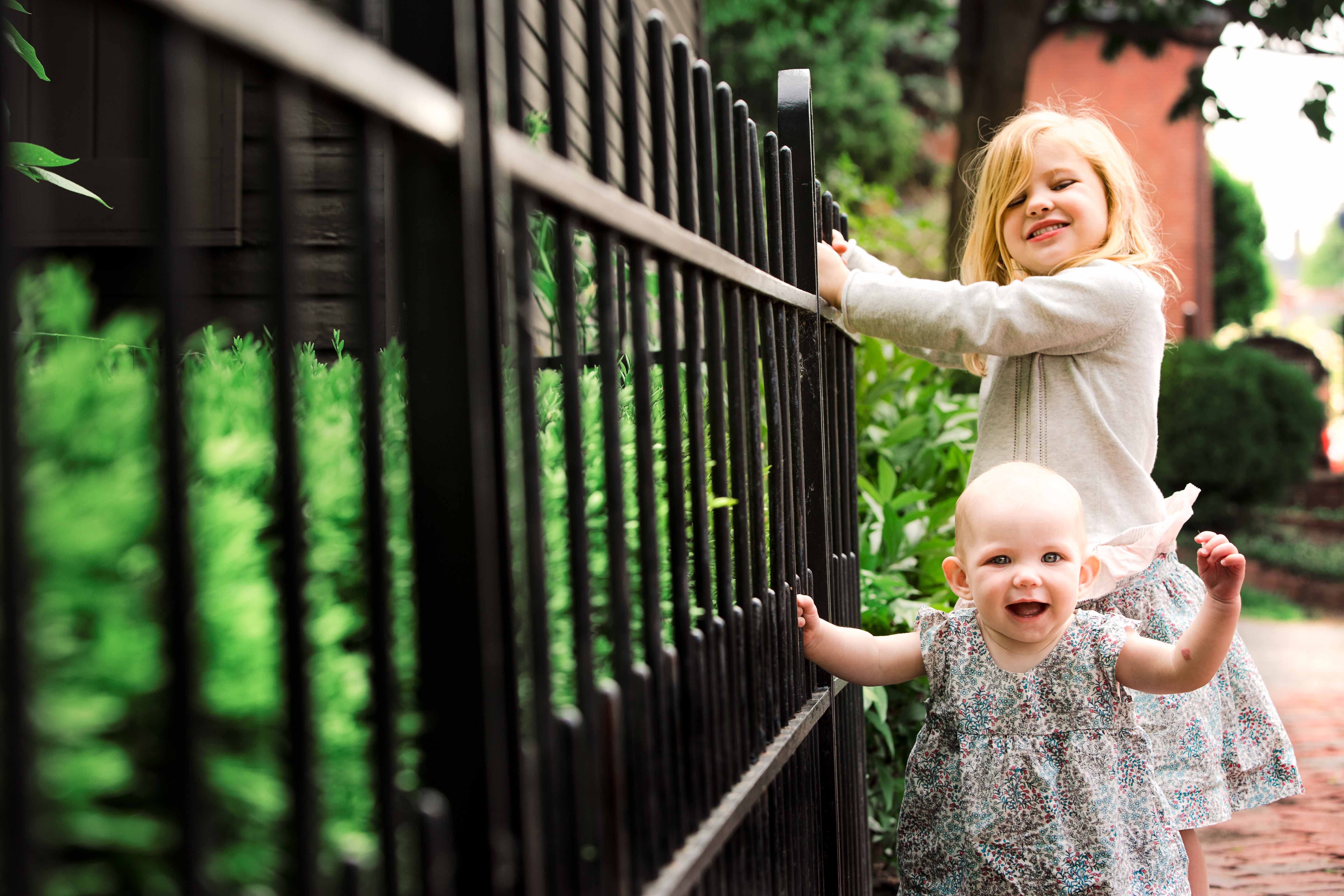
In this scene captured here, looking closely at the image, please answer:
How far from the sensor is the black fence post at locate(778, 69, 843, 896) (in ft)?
7.30

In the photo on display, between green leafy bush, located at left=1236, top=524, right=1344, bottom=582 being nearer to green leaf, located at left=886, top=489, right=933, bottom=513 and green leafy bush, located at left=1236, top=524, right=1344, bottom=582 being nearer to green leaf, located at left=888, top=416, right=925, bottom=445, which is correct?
green leaf, located at left=888, top=416, right=925, bottom=445

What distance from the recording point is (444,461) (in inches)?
35.7

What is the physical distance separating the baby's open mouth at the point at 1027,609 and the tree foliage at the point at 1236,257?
2502 centimetres

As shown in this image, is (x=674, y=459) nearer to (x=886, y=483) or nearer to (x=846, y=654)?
(x=846, y=654)

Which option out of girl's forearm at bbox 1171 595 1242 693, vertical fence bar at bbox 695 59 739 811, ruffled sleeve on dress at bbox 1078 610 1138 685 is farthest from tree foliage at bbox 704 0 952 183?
vertical fence bar at bbox 695 59 739 811

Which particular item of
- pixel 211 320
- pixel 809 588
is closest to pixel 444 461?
pixel 809 588

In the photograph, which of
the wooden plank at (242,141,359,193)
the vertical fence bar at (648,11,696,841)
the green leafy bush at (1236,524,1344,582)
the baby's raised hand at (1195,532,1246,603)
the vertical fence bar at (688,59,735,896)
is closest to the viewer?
the vertical fence bar at (648,11,696,841)

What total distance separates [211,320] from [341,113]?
10.1 feet

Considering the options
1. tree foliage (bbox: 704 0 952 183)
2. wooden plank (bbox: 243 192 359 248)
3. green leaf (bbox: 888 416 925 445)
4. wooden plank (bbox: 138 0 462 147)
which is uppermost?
tree foliage (bbox: 704 0 952 183)

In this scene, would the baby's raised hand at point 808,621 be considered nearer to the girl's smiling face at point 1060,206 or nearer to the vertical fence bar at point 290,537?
the girl's smiling face at point 1060,206

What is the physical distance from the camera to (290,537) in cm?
78

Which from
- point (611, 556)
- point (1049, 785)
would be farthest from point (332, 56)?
point (1049, 785)

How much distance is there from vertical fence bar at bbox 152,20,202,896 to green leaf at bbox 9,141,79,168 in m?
1.34

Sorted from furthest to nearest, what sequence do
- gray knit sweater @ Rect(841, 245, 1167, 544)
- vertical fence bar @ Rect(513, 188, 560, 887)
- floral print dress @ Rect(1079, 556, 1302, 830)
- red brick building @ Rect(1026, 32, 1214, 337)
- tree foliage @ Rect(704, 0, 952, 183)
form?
red brick building @ Rect(1026, 32, 1214, 337) < tree foliage @ Rect(704, 0, 952, 183) < floral print dress @ Rect(1079, 556, 1302, 830) < gray knit sweater @ Rect(841, 245, 1167, 544) < vertical fence bar @ Rect(513, 188, 560, 887)
